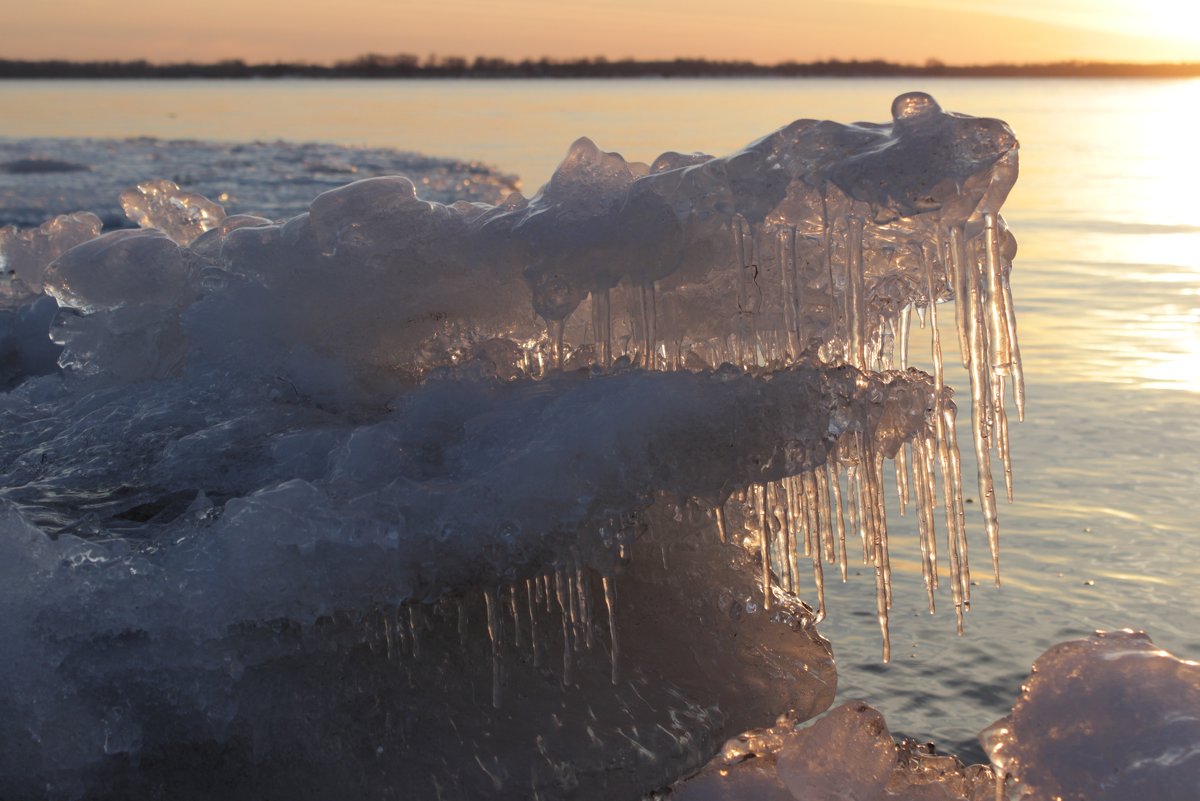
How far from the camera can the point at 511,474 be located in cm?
345

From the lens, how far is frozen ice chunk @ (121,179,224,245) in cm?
604

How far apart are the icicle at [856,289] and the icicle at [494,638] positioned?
115 cm

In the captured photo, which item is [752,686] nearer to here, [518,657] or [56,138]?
[518,657]

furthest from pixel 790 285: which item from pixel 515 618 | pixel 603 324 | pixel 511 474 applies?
pixel 515 618

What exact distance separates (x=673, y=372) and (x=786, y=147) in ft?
2.18

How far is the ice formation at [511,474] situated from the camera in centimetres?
329

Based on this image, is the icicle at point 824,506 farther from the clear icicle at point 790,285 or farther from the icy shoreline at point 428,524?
the clear icicle at point 790,285

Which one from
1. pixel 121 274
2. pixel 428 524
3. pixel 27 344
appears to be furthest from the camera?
pixel 27 344

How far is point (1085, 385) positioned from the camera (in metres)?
7.86

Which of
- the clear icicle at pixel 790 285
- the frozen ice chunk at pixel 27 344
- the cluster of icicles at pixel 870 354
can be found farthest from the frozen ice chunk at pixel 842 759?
the frozen ice chunk at pixel 27 344

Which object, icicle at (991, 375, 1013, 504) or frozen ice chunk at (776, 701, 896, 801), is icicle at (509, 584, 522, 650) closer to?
frozen ice chunk at (776, 701, 896, 801)

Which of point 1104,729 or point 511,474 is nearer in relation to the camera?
point 1104,729

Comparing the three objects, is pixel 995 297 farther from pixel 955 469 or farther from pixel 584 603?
pixel 584 603

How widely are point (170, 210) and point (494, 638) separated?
3.43 metres
